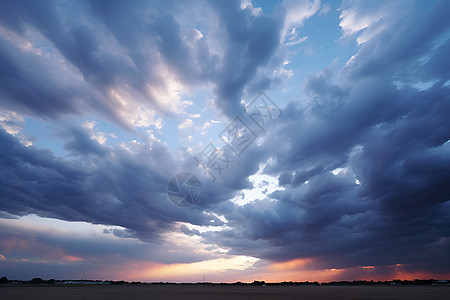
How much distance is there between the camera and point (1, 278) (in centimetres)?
17888
